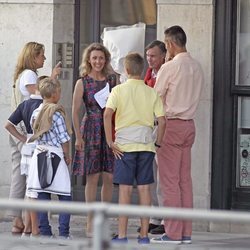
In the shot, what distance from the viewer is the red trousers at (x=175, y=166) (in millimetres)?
9125

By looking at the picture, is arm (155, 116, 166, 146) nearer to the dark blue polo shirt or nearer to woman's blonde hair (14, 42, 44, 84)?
the dark blue polo shirt

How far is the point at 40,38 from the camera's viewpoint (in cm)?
1046

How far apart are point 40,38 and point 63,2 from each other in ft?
1.54

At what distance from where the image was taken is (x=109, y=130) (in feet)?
28.7

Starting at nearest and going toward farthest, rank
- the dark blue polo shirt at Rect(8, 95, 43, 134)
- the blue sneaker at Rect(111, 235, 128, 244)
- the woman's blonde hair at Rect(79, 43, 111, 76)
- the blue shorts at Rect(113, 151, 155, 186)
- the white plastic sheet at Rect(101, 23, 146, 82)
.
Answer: the blue shorts at Rect(113, 151, 155, 186)
the blue sneaker at Rect(111, 235, 128, 244)
the dark blue polo shirt at Rect(8, 95, 43, 134)
the woman's blonde hair at Rect(79, 43, 111, 76)
the white plastic sheet at Rect(101, 23, 146, 82)

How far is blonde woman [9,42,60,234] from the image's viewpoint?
935 cm

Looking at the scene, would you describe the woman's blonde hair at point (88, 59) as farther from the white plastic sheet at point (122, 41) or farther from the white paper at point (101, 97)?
the white plastic sheet at point (122, 41)

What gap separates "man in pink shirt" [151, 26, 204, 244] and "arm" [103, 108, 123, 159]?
54 cm

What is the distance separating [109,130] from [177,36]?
1.13 metres

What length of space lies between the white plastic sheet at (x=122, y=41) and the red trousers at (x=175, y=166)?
136 cm

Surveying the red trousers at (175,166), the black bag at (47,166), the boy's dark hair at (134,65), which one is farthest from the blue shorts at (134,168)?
the boy's dark hair at (134,65)

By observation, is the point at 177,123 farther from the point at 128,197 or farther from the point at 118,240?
the point at 118,240

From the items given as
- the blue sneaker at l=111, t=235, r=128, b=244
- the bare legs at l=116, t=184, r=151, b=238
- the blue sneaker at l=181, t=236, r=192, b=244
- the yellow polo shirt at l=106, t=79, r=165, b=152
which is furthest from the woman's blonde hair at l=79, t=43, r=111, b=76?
the blue sneaker at l=181, t=236, r=192, b=244

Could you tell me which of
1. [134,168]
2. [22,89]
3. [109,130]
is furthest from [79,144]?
[22,89]
